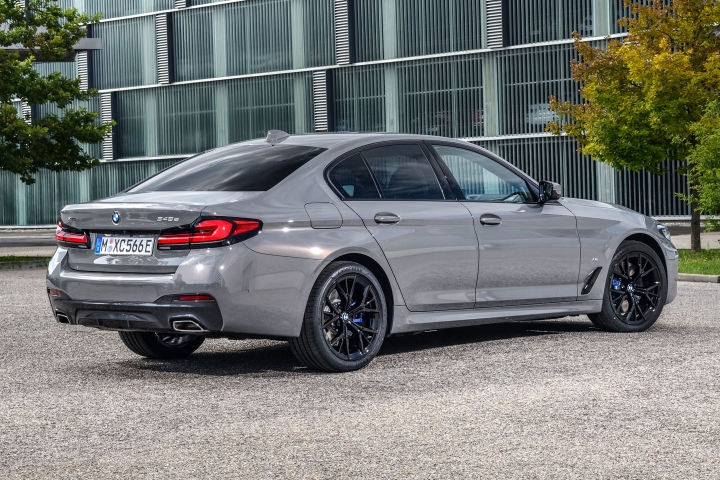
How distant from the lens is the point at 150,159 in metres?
51.3

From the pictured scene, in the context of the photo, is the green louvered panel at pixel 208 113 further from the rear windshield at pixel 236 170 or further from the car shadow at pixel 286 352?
the rear windshield at pixel 236 170

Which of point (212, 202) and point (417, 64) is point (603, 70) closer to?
point (212, 202)

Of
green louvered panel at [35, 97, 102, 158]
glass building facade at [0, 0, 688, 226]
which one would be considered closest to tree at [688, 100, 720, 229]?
glass building facade at [0, 0, 688, 226]

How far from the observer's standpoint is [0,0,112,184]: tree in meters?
26.0

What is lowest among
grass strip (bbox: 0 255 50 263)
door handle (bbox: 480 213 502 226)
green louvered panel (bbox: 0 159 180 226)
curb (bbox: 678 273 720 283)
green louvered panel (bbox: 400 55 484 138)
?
curb (bbox: 678 273 720 283)

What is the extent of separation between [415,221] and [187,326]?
184 centimetres

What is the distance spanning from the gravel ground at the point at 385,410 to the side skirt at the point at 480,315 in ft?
0.76

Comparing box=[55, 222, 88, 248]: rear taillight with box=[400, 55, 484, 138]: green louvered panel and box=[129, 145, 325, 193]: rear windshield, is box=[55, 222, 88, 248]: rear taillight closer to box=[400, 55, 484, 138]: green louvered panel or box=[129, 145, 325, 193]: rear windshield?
box=[129, 145, 325, 193]: rear windshield

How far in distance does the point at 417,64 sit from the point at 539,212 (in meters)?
34.9

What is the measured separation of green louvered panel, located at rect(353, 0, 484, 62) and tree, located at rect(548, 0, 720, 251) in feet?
59.5

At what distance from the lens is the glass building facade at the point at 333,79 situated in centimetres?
4012

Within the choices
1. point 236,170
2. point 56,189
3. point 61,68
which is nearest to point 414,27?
point 61,68

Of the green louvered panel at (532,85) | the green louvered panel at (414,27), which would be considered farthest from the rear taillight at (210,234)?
the green louvered panel at (414,27)

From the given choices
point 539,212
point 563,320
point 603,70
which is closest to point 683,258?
point 603,70
